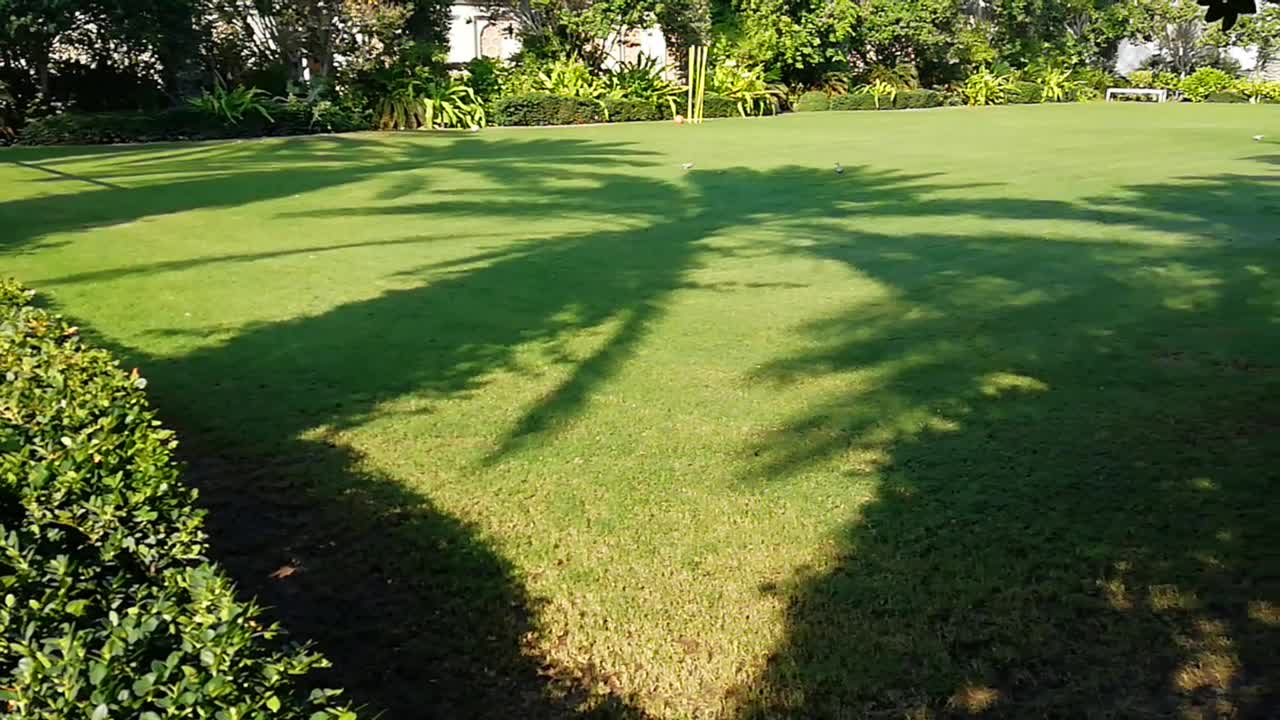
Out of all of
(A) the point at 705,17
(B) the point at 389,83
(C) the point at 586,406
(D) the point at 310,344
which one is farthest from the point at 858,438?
(A) the point at 705,17

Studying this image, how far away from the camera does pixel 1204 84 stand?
1232 inches

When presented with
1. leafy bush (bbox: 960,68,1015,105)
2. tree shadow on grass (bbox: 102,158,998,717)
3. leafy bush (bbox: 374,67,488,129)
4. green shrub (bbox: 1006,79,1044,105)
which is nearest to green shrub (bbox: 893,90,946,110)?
leafy bush (bbox: 960,68,1015,105)

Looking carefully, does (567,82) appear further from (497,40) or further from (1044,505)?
(1044,505)

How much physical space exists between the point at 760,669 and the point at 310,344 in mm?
4220

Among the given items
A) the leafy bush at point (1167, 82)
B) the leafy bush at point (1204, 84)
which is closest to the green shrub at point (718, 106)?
the leafy bush at point (1167, 82)

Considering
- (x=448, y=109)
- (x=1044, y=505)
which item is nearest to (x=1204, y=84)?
(x=448, y=109)

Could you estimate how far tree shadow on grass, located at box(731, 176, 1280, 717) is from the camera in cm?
329

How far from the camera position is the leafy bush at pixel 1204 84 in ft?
102

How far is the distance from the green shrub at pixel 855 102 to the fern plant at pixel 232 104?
14.0 meters

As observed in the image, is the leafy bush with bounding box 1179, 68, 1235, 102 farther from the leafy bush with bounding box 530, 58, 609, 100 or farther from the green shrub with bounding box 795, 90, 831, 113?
the leafy bush with bounding box 530, 58, 609, 100

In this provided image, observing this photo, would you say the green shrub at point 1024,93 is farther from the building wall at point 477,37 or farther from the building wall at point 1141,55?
the building wall at point 477,37

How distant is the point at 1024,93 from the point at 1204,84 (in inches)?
192

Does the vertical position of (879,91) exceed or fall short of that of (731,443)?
it exceeds it

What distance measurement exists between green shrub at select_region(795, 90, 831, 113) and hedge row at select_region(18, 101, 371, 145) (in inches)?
444
